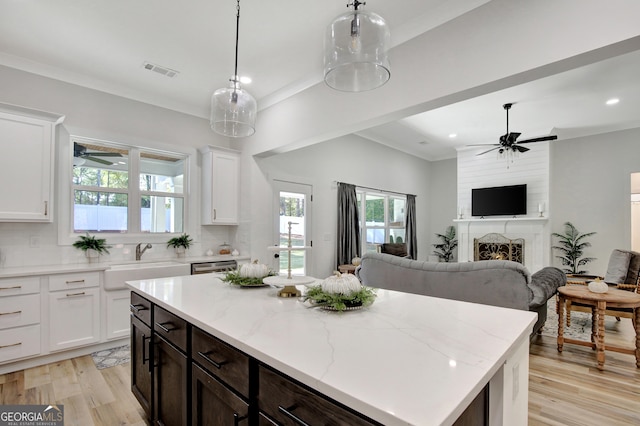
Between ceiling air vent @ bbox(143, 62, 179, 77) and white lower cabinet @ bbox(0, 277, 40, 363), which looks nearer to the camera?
white lower cabinet @ bbox(0, 277, 40, 363)

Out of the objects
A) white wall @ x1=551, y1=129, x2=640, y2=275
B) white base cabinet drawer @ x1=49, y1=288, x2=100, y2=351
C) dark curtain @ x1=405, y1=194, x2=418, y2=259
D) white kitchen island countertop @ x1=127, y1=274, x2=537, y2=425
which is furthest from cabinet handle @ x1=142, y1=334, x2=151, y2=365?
white wall @ x1=551, y1=129, x2=640, y2=275

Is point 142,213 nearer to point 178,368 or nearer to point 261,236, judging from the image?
point 261,236

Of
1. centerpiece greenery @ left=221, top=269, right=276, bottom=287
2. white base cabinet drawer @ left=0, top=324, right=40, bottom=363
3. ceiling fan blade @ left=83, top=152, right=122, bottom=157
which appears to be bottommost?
white base cabinet drawer @ left=0, top=324, right=40, bottom=363

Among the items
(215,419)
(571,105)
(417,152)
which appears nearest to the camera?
(215,419)

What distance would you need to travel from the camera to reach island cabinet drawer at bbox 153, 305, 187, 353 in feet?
5.22

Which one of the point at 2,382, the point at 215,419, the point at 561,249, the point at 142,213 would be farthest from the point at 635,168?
the point at 2,382

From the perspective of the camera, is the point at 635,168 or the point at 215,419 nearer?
the point at 215,419

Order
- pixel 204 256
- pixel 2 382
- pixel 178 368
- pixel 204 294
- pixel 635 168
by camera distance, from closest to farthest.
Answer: pixel 178 368, pixel 204 294, pixel 2 382, pixel 204 256, pixel 635 168

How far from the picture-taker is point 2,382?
2803 mm

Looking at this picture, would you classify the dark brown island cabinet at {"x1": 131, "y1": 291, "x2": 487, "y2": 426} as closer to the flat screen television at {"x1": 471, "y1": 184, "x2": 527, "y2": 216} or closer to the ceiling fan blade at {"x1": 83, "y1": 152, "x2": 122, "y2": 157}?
the ceiling fan blade at {"x1": 83, "y1": 152, "x2": 122, "y2": 157}

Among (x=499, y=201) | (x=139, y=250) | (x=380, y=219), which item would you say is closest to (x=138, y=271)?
(x=139, y=250)

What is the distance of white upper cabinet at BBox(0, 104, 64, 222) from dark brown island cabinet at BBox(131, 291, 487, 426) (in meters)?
1.91

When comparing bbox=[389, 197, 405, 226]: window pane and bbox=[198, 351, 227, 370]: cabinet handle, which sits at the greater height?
bbox=[389, 197, 405, 226]: window pane

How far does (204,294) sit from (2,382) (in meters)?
2.44
